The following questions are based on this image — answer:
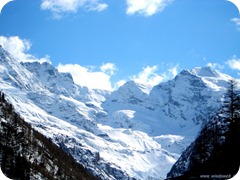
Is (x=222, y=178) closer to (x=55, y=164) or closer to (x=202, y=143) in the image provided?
(x=202, y=143)

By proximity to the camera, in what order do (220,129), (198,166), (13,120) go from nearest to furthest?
(198,166) → (220,129) → (13,120)

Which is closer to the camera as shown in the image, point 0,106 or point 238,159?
point 238,159

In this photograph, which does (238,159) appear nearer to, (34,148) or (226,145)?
(226,145)

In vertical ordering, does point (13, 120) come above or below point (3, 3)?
above

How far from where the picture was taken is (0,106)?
91.6 m

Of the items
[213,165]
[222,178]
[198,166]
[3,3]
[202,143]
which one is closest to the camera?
[222,178]

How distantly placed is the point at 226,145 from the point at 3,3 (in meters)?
12.2

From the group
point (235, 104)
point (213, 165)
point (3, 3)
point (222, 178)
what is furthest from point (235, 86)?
point (3, 3)

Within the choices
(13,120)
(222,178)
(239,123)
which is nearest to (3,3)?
(222,178)

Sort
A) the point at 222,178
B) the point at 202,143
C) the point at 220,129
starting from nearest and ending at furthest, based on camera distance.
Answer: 1. the point at 222,178
2. the point at 202,143
3. the point at 220,129

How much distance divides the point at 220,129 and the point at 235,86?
4.37 m

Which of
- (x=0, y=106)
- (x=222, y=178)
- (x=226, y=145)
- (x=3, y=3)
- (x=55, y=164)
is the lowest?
(x=222, y=178)

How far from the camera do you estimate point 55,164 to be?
9575cm

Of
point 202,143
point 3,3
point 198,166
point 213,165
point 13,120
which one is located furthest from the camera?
point 13,120
